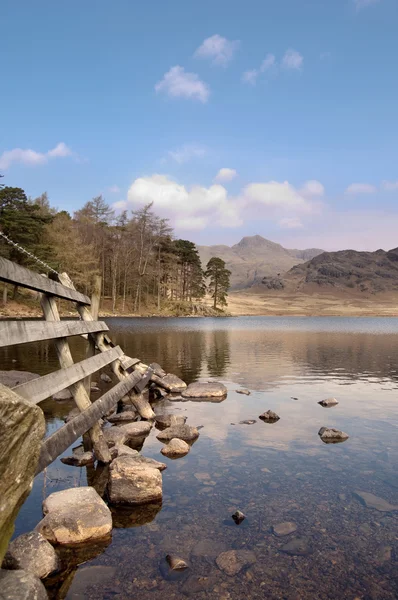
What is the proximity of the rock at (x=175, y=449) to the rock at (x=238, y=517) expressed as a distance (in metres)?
3.18

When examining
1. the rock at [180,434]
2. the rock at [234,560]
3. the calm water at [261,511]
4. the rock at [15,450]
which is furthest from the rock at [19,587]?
the rock at [180,434]

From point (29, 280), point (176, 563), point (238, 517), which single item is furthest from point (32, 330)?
point (238, 517)

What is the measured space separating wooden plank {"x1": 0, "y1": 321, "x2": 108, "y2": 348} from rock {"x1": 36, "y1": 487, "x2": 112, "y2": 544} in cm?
248

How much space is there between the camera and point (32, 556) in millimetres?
4957

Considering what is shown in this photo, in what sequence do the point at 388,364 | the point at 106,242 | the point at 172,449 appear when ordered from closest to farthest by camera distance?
1. the point at 172,449
2. the point at 388,364
3. the point at 106,242

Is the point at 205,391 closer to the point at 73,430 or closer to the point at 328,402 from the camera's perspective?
the point at 328,402

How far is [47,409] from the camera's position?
→ 45.7ft

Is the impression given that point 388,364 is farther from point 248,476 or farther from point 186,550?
point 186,550

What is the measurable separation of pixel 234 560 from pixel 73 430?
3572mm

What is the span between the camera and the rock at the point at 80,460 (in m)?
9.02

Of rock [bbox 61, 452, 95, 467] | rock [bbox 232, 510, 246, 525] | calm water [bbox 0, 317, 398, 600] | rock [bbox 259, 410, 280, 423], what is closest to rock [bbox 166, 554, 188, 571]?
calm water [bbox 0, 317, 398, 600]

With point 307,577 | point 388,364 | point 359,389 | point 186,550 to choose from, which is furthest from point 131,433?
point 388,364

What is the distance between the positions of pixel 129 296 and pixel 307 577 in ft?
294

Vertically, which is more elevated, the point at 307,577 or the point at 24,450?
the point at 24,450
